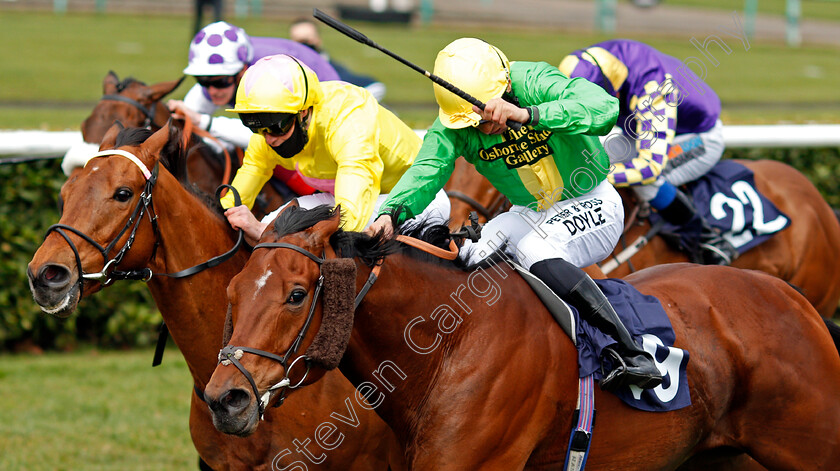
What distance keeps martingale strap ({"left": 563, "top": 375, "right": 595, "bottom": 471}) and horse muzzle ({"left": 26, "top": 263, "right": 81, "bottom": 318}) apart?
1.74 meters

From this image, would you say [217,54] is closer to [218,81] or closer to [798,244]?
[218,81]

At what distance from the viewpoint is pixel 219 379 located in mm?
2500

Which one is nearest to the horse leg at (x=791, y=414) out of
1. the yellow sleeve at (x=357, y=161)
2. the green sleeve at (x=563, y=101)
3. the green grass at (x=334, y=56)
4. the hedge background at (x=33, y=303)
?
the green sleeve at (x=563, y=101)

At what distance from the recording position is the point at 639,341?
3.19 meters

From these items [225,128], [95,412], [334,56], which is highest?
[225,128]

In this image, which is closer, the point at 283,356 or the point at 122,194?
the point at 283,356

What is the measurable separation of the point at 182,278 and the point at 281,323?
1.01m

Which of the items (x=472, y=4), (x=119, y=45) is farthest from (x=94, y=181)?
(x=472, y=4)

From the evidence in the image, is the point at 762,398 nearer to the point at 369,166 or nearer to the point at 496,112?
the point at 496,112

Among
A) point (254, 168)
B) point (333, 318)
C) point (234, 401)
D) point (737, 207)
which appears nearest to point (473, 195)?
point (737, 207)

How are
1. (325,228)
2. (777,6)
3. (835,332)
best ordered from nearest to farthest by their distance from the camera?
1. (325,228)
2. (835,332)
3. (777,6)

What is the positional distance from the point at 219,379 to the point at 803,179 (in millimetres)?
4776

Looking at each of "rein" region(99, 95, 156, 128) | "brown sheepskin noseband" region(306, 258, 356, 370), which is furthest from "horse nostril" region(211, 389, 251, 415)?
"rein" region(99, 95, 156, 128)

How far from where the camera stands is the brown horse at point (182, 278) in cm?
321
